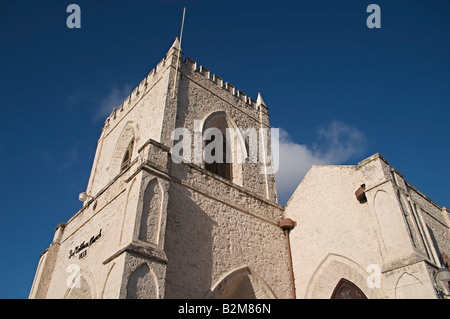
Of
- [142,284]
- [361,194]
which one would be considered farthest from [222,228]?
[361,194]

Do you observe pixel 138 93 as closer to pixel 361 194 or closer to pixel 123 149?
pixel 123 149

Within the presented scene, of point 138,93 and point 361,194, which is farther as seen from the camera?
point 138,93

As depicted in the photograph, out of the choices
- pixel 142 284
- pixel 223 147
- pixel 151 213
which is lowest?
pixel 142 284

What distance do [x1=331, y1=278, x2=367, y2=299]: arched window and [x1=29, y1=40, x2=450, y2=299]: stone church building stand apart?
0.03 meters

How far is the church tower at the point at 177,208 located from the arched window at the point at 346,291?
1.50 metres

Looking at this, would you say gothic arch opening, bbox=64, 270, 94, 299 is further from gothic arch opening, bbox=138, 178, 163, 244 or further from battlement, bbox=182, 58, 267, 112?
battlement, bbox=182, 58, 267, 112

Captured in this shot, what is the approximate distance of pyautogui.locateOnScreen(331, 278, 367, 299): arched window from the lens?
363 inches

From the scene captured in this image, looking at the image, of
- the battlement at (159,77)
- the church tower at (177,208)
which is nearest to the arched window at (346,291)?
the church tower at (177,208)

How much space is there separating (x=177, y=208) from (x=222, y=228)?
1.59m

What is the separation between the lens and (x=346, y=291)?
955cm

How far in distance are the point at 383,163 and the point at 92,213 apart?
27.4 feet
